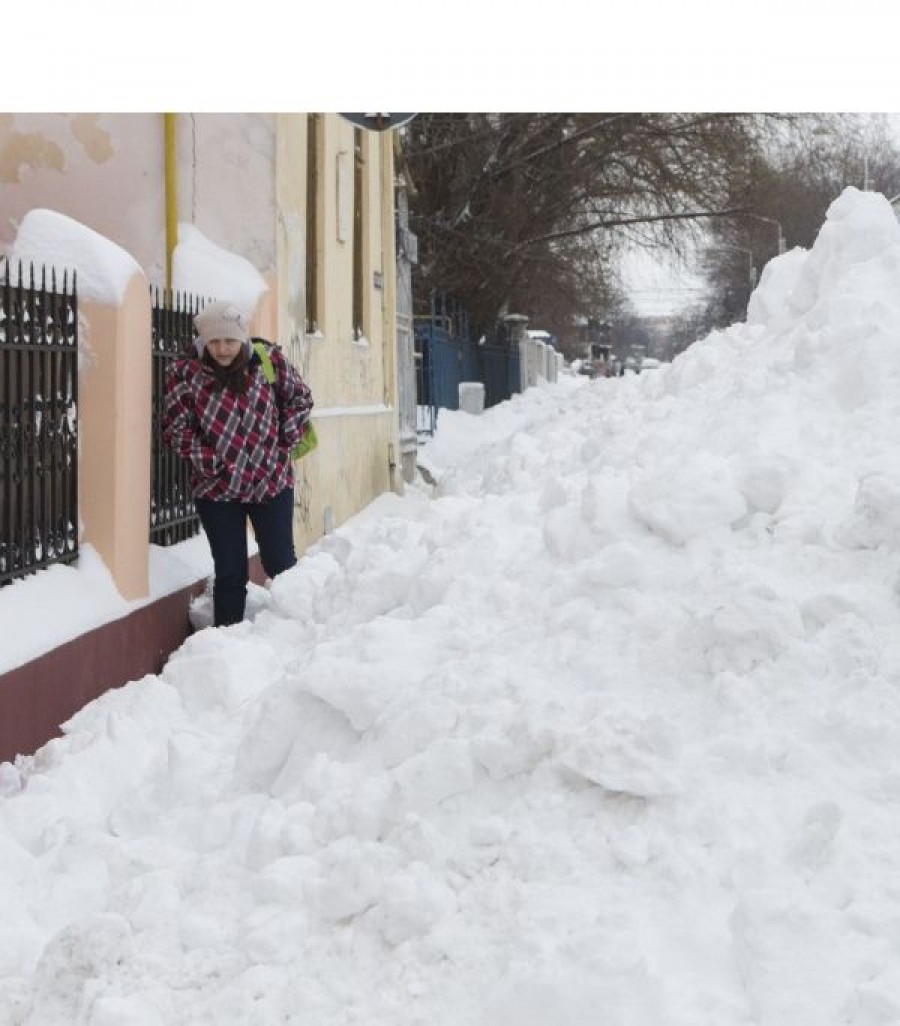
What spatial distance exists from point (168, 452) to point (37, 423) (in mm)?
1737

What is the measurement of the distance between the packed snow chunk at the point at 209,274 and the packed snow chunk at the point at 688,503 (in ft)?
12.5

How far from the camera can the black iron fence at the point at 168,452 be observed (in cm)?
676

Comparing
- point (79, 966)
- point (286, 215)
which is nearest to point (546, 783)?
point (79, 966)

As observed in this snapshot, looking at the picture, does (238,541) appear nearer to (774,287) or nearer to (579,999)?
(774,287)

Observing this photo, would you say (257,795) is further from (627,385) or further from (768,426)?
(627,385)

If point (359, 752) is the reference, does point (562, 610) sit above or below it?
above

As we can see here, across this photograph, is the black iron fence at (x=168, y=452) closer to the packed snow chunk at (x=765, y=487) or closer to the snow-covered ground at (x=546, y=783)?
the snow-covered ground at (x=546, y=783)

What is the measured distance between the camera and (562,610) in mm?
4215

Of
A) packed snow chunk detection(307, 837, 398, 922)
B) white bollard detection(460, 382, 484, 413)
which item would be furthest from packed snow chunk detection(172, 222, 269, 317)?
white bollard detection(460, 382, 484, 413)

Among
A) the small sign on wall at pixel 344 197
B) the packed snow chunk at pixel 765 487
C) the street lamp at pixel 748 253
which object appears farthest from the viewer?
the street lamp at pixel 748 253

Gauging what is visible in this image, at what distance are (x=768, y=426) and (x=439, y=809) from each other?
238 centimetres

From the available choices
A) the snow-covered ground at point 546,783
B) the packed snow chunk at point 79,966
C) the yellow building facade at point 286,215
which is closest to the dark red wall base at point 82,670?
the snow-covered ground at point 546,783

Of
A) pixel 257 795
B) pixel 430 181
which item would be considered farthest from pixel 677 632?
pixel 430 181

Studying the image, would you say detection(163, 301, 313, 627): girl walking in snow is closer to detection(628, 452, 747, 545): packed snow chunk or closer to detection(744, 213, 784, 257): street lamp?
detection(628, 452, 747, 545): packed snow chunk
